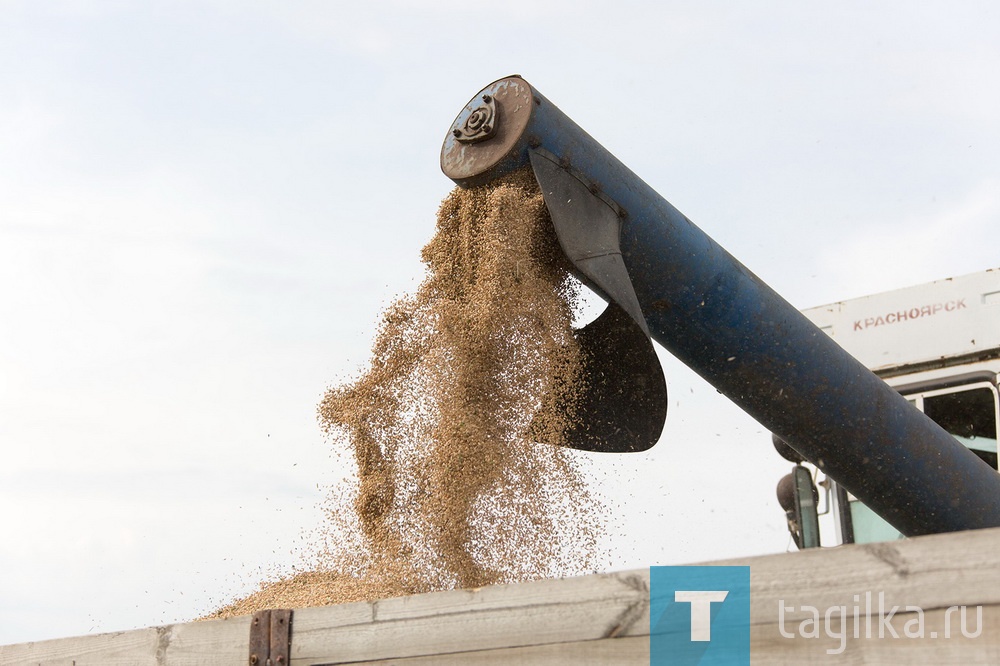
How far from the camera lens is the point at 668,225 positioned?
302 cm

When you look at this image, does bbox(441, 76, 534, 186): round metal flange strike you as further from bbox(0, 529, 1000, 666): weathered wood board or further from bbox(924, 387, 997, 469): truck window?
bbox(924, 387, 997, 469): truck window

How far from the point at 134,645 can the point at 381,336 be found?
4.19 ft

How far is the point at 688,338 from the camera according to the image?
312 centimetres

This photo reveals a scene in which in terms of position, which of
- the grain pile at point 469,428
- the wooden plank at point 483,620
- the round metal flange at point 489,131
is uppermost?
the round metal flange at point 489,131

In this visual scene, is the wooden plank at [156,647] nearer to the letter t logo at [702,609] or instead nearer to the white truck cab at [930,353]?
the letter t logo at [702,609]

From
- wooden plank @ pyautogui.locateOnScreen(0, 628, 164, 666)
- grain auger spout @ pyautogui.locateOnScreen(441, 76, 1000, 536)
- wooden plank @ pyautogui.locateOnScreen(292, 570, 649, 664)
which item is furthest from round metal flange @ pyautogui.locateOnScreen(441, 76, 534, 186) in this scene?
wooden plank @ pyautogui.locateOnScreen(0, 628, 164, 666)

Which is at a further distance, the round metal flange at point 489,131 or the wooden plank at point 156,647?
the round metal flange at point 489,131

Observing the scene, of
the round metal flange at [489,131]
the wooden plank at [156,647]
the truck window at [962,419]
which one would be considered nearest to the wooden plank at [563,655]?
the wooden plank at [156,647]

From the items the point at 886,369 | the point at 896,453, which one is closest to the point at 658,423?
the point at 896,453

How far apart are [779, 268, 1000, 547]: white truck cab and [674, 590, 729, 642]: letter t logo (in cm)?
242

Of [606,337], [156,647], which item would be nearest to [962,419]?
[606,337]

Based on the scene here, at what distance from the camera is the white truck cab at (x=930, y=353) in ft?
12.8

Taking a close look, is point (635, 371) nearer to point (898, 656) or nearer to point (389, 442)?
point (389, 442)

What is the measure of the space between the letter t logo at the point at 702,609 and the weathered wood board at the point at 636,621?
5 centimetres
